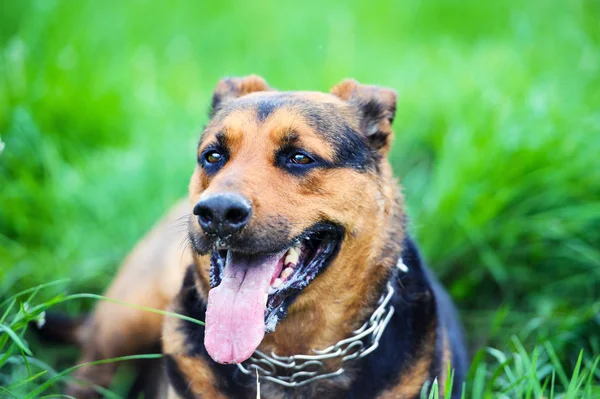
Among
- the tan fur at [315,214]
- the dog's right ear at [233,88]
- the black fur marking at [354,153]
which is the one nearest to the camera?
the tan fur at [315,214]

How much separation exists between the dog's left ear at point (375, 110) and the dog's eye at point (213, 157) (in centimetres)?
73

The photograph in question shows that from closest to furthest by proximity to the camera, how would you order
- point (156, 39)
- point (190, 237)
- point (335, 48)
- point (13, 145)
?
point (190, 237) → point (13, 145) → point (335, 48) → point (156, 39)

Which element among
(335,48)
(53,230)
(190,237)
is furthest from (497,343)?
(335,48)

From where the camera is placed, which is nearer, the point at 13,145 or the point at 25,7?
the point at 13,145

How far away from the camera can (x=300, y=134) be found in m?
3.05

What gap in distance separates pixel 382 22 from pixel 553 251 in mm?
6189

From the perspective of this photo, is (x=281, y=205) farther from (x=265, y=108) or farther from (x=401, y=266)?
(x=401, y=266)

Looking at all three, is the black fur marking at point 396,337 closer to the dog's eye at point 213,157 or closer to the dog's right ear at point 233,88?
the dog's eye at point 213,157

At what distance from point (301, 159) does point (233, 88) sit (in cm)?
94

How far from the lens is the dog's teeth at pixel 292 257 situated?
3.00 metres

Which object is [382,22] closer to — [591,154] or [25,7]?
[25,7]

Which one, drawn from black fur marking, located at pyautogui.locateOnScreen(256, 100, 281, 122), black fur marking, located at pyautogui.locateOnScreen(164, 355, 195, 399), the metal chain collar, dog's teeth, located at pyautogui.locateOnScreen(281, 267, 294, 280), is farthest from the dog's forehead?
black fur marking, located at pyautogui.locateOnScreen(164, 355, 195, 399)

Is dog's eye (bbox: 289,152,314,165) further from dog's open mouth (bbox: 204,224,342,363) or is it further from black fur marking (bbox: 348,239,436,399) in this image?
black fur marking (bbox: 348,239,436,399)

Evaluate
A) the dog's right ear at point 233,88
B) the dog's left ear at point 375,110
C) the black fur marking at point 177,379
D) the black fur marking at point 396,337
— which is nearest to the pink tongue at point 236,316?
the black fur marking at point 396,337
